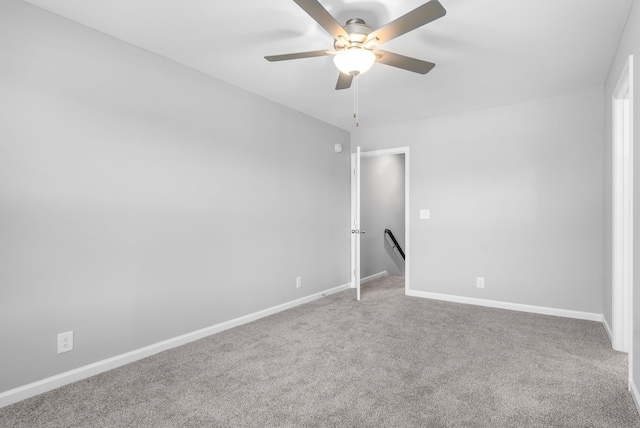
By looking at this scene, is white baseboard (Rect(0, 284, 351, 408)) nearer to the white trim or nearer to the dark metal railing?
the white trim

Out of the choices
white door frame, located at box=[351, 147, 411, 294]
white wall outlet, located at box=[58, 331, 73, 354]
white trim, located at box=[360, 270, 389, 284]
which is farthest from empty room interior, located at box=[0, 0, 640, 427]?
white trim, located at box=[360, 270, 389, 284]

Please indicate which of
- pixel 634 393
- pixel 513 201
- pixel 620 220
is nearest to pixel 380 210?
pixel 513 201

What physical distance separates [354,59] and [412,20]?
1.33 feet

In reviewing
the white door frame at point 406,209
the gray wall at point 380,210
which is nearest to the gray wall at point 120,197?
the white door frame at point 406,209

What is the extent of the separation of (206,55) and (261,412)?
264cm

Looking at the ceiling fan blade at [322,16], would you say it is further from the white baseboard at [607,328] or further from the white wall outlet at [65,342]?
the white baseboard at [607,328]

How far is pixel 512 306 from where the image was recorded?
4023mm

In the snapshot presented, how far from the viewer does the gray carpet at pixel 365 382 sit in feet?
6.22

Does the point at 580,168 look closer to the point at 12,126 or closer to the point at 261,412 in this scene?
the point at 261,412

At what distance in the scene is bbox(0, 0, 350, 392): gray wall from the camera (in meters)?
2.12

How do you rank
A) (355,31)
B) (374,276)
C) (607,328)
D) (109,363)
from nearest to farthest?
(355,31), (109,363), (607,328), (374,276)

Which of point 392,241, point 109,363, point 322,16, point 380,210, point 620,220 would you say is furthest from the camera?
point 392,241

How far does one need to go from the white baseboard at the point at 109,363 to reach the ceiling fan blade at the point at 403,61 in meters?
2.69

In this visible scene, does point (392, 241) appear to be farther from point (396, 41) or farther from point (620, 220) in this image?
point (396, 41)
